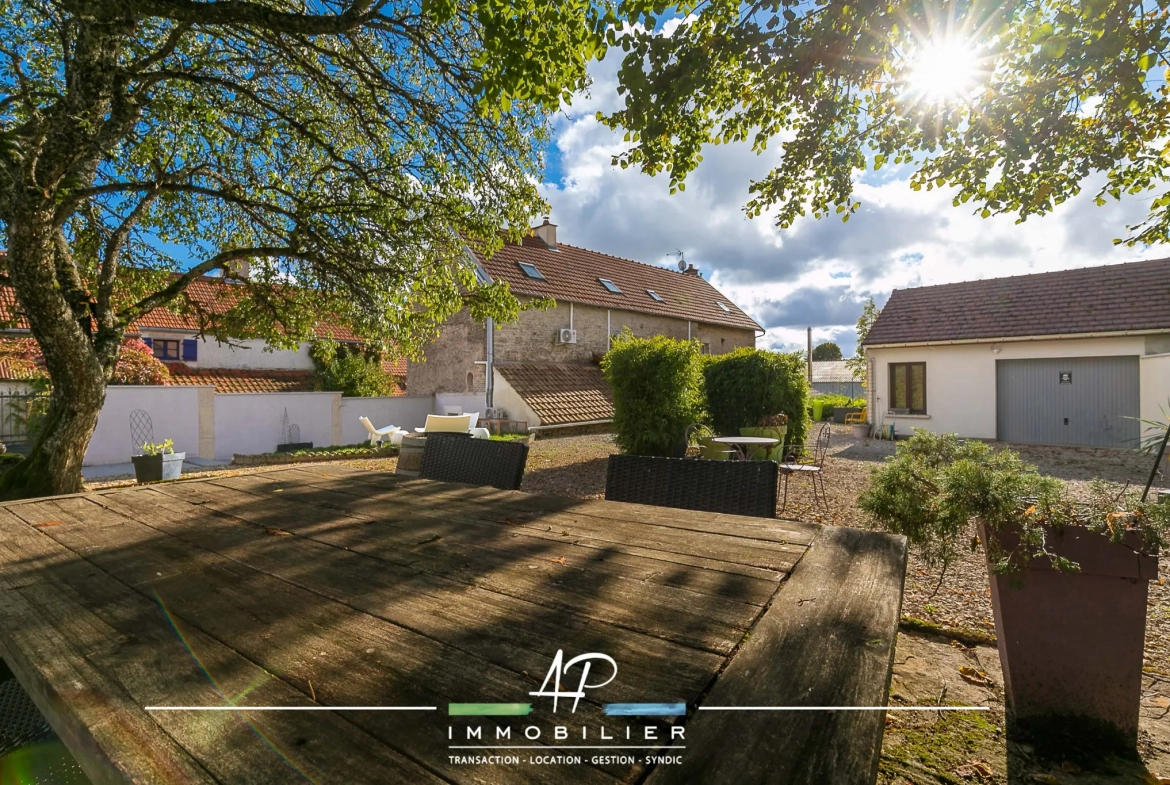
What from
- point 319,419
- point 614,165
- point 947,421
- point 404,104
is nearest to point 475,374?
point 319,419

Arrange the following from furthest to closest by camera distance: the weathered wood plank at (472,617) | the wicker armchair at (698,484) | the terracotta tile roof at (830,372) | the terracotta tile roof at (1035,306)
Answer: the terracotta tile roof at (830,372) → the terracotta tile roof at (1035,306) → the wicker armchair at (698,484) → the weathered wood plank at (472,617)

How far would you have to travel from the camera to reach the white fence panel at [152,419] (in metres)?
11.5

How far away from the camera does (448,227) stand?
7.24 metres

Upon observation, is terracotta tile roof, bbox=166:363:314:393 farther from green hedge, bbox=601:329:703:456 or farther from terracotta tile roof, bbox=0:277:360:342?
green hedge, bbox=601:329:703:456

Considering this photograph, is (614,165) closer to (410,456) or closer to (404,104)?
(404,104)

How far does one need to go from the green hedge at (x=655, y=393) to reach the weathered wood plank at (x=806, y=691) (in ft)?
26.8

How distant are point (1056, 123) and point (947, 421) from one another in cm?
1300

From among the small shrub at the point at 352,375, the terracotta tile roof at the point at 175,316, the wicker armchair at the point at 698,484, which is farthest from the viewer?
the small shrub at the point at 352,375

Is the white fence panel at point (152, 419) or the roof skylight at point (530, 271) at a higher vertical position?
the roof skylight at point (530, 271)

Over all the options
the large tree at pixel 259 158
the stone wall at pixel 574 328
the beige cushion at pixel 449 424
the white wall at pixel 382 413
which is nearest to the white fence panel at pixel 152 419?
the white wall at pixel 382 413

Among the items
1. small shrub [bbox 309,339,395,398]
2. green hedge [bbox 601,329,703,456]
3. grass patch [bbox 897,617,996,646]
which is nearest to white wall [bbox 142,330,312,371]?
small shrub [bbox 309,339,395,398]

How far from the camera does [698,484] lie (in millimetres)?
2973

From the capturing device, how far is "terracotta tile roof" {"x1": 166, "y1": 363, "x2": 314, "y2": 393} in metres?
17.1

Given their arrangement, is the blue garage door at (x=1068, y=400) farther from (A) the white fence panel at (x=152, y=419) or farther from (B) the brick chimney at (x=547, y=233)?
(A) the white fence panel at (x=152, y=419)
